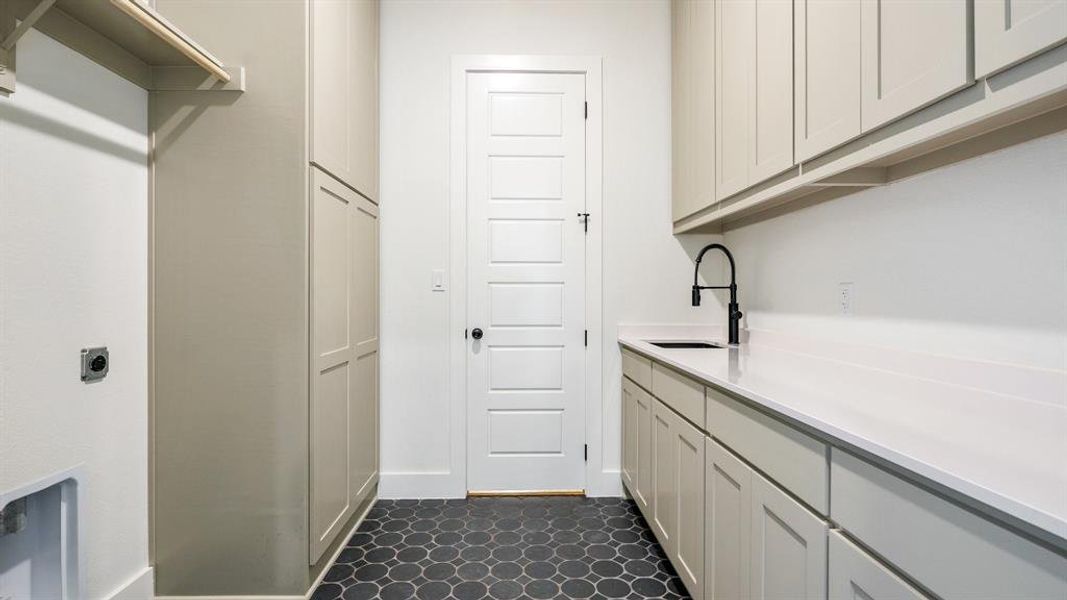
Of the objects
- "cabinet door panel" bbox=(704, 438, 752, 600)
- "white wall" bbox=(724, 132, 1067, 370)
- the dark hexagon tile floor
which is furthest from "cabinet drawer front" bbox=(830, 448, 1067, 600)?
the dark hexagon tile floor

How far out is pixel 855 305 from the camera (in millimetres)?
1629

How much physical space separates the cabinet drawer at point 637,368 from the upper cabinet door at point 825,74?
1.10 m

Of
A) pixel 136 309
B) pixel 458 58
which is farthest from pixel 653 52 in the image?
pixel 136 309

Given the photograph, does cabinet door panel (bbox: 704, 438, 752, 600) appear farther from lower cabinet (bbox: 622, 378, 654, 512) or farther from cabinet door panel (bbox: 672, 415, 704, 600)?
lower cabinet (bbox: 622, 378, 654, 512)

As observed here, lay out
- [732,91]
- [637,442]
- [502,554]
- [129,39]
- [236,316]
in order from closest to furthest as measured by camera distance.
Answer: [129,39] → [236,316] → [732,91] → [502,554] → [637,442]

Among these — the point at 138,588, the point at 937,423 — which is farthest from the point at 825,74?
the point at 138,588

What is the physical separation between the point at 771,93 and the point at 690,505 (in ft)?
4.71

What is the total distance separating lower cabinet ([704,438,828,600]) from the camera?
1000 millimetres

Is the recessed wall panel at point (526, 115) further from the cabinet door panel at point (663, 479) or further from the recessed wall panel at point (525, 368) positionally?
the cabinet door panel at point (663, 479)

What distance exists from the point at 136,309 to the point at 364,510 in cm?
142

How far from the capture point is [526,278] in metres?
2.73

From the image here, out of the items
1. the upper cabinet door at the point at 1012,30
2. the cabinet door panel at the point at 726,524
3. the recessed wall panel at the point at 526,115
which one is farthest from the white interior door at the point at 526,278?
the upper cabinet door at the point at 1012,30

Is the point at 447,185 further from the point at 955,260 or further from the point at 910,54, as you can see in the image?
the point at 955,260

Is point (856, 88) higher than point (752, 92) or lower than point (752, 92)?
lower
